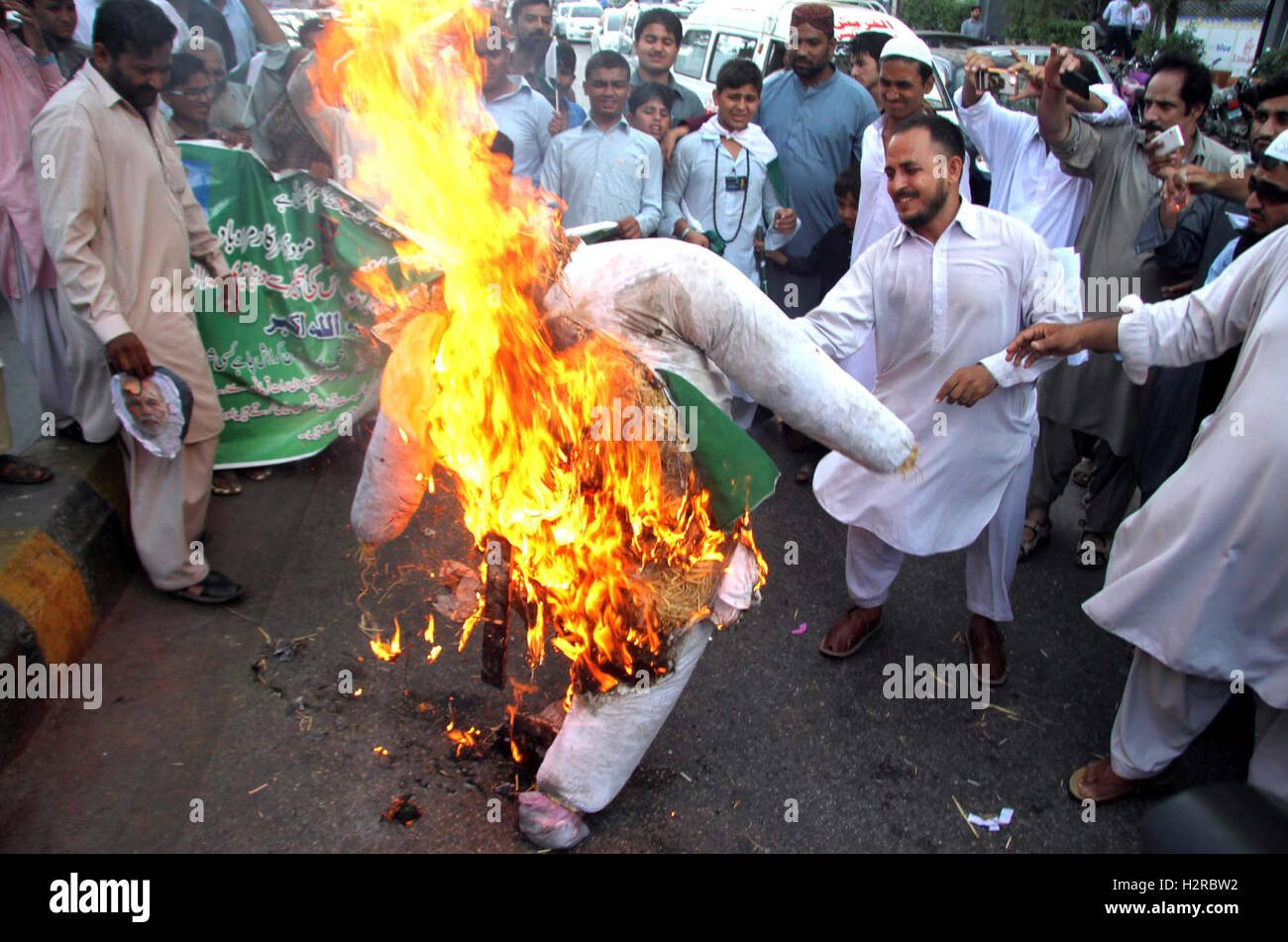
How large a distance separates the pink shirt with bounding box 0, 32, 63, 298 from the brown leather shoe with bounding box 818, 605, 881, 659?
3.82 m

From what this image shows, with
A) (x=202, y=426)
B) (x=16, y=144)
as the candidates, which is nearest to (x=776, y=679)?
(x=202, y=426)

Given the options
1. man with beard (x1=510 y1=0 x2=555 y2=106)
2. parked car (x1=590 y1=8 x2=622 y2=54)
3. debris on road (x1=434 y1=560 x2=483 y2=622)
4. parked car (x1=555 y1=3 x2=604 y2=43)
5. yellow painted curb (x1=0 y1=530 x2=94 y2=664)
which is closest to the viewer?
debris on road (x1=434 y1=560 x2=483 y2=622)

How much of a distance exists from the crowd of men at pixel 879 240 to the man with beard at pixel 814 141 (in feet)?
0.05

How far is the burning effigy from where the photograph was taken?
2549mm

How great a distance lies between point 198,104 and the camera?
17.1 ft

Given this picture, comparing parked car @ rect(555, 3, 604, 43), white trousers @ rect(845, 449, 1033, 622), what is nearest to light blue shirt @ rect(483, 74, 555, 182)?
white trousers @ rect(845, 449, 1033, 622)

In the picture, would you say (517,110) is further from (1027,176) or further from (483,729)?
(483,729)

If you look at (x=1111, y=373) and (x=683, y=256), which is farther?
(x=1111, y=373)

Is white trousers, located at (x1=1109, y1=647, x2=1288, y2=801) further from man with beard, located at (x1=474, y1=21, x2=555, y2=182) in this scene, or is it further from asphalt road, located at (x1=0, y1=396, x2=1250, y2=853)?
man with beard, located at (x1=474, y1=21, x2=555, y2=182)

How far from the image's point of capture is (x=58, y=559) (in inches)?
147

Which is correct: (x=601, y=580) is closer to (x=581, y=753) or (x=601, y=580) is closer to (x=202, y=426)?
(x=581, y=753)

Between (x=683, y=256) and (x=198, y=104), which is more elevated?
(x=683, y=256)

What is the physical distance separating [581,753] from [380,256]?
3714 mm

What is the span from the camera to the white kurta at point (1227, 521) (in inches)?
108
